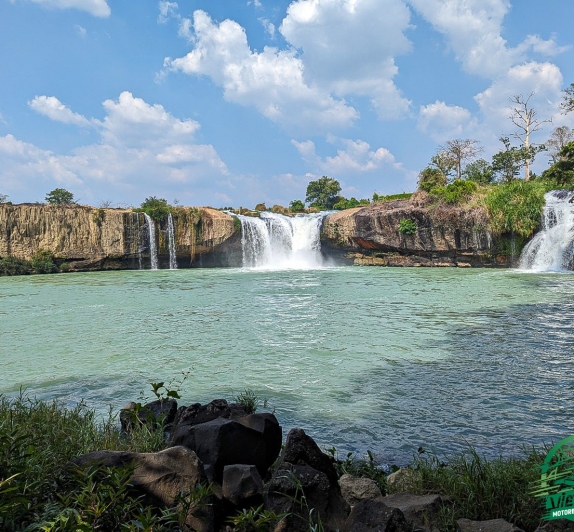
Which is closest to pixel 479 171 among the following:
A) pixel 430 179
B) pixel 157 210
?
pixel 430 179

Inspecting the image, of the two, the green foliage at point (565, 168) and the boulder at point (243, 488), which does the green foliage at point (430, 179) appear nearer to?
the green foliage at point (565, 168)

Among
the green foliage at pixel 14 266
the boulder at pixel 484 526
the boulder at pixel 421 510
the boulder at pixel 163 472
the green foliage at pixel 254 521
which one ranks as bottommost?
the boulder at pixel 484 526

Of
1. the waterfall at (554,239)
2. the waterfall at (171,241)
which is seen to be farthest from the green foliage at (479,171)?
the waterfall at (171,241)

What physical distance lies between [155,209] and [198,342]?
25828mm

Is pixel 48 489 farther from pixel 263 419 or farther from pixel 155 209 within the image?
pixel 155 209

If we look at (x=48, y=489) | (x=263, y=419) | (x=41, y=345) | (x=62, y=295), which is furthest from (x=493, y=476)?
(x=62, y=295)

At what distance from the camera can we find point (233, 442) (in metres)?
2.90

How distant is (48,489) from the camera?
2357 mm

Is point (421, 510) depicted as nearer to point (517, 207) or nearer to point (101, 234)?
point (517, 207)

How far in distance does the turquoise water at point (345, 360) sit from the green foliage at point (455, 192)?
17246mm

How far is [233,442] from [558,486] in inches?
74.1

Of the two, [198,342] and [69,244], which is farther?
[69,244]

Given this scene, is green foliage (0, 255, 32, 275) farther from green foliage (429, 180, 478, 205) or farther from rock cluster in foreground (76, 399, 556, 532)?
rock cluster in foreground (76, 399, 556, 532)

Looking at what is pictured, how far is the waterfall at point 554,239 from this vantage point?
23.3 m
